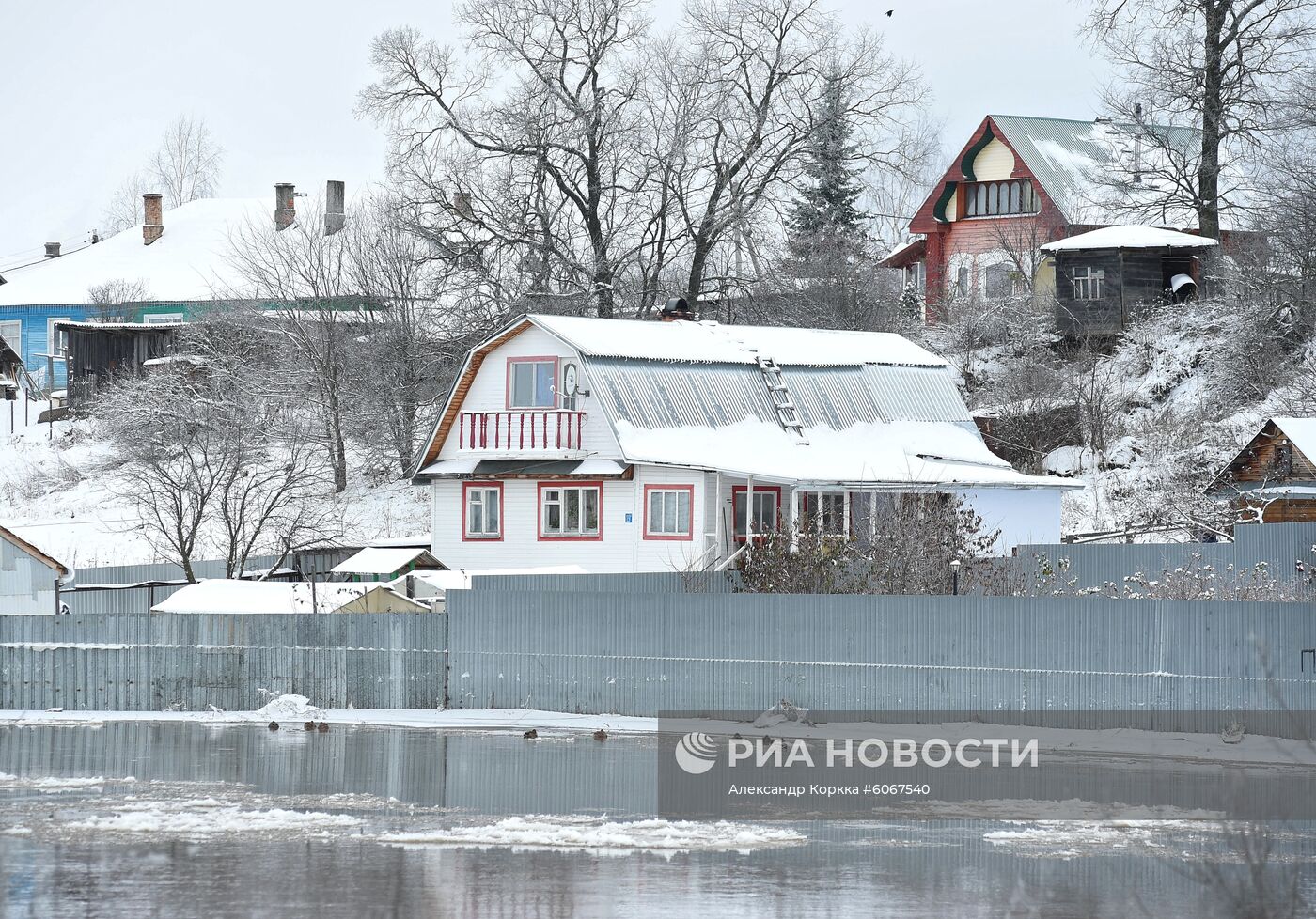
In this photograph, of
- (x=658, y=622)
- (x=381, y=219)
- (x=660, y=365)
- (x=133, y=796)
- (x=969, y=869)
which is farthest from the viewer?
(x=381, y=219)

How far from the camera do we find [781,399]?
140ft

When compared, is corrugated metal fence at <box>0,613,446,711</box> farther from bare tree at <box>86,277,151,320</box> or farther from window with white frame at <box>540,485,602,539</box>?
bare tree at <box>86,277,151,320</box>

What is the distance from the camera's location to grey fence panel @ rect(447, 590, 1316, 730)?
2219 centimetres

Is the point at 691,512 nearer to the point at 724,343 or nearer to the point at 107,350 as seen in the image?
the point at 724,343

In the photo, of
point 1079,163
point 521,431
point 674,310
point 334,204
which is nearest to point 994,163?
point 1079,163

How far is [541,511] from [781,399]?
21.1 ft

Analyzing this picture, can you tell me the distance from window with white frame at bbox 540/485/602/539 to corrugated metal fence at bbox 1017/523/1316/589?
33.6ft

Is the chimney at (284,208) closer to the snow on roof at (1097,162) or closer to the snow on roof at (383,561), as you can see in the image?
the snow on roof at (1097,162)

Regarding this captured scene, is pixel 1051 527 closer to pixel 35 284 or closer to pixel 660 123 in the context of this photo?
pixel 660 123

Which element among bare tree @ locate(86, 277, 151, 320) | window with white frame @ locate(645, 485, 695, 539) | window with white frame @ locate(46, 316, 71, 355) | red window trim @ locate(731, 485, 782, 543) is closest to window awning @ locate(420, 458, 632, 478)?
window with white frame @ locate(645, 485, 695, 539)

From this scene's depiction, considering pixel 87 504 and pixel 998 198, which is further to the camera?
pixel 998 198

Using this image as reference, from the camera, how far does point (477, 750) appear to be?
74.5 feet

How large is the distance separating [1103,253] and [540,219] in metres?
18.3

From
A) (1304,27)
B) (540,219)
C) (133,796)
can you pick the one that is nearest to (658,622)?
(133,796)
